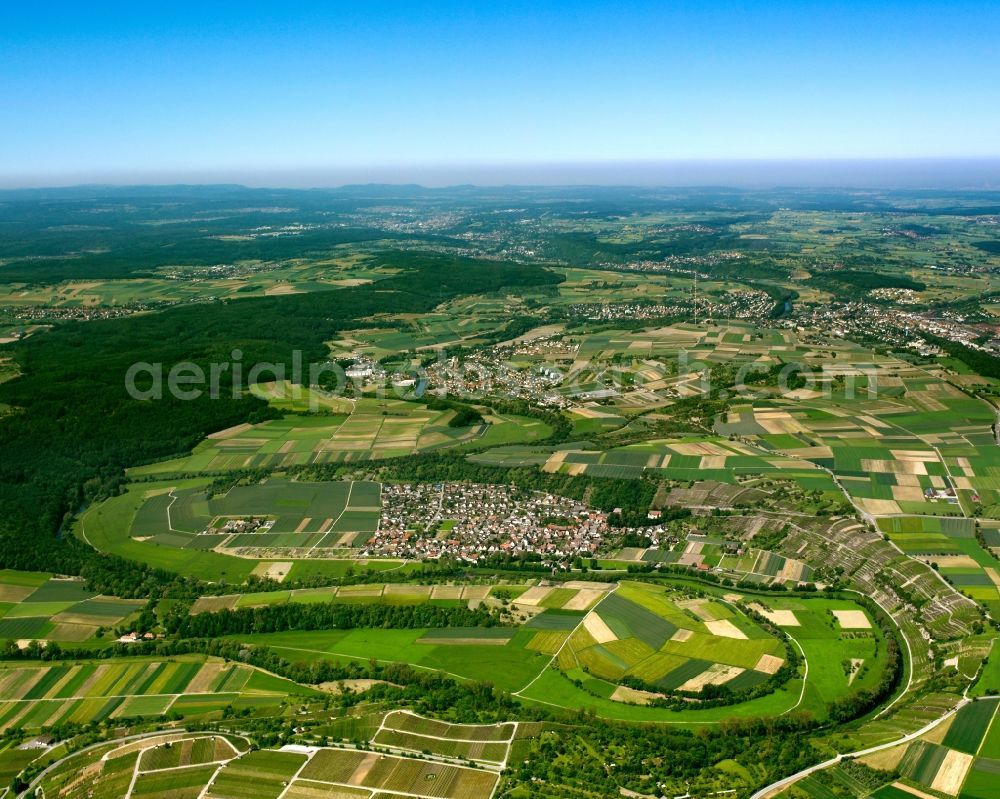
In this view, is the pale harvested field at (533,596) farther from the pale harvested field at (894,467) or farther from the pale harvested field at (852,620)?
the pale harvested field at (894,467)

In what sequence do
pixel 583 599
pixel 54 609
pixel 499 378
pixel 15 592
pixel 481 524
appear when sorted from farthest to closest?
pixel 499 378 → pixel 481 524 → pixel 15 592 → pixel 54 609 → pixel 583 599

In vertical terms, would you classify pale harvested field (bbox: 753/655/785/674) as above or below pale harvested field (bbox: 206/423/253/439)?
below

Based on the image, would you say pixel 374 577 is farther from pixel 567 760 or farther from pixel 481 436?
pixel 481 436

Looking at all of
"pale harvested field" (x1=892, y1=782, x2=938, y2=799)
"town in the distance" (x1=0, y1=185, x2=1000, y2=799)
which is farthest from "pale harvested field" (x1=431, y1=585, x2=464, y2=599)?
"pale harvested field" (x1=892, y1=782, x2=938, y2=799)

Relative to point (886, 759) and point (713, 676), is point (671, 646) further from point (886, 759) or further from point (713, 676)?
point (886, 759)

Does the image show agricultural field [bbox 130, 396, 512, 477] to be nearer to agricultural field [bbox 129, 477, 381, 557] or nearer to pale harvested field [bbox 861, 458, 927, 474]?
agricultural field [bbox 129, 477, 381, 557]

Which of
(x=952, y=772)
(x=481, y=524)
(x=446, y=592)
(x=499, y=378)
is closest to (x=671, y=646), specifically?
→ (x=446, y=592)
